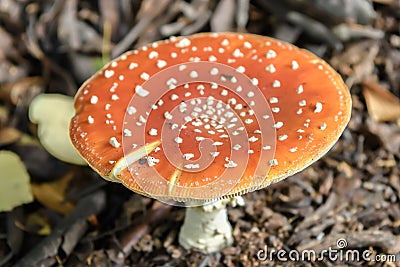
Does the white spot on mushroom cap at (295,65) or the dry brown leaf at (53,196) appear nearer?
the white spot on mushroom cap at (295,65)

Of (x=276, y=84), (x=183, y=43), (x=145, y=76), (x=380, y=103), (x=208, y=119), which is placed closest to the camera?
(x=208, y=119)

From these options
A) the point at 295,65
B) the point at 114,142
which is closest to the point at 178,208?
the point at 114,142

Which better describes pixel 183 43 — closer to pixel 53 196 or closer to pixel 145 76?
pixel 145 76

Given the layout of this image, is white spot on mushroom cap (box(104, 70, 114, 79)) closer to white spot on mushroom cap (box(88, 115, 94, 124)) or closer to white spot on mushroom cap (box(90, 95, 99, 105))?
white spot on mushroom cap (box(90, 95, 99, 105))

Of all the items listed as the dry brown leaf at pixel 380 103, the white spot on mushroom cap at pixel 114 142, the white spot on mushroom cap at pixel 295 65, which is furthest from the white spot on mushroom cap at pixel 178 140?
the dry brown leaf at pixel 380 103

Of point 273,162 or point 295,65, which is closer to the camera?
point 273,162

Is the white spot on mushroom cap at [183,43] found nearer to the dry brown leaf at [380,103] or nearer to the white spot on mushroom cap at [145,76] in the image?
the white spot on mushroom cap at [145,76]
